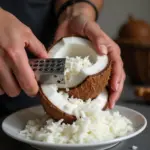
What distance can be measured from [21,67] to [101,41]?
20cm

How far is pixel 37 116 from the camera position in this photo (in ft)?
2.56

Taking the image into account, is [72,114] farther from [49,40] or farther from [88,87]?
[49,40]

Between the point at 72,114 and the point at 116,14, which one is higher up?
the point at 72,114

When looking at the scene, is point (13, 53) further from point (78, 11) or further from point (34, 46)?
point (78, 11)

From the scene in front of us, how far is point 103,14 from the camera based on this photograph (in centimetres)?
183

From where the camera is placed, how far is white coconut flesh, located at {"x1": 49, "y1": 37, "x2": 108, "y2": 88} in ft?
2.25

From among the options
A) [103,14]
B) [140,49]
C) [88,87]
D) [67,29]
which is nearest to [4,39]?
[88,87]

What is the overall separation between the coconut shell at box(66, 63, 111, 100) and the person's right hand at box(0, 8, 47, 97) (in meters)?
0.07

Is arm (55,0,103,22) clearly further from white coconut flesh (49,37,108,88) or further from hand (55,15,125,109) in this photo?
white coconut flesh (49,37,108,88)

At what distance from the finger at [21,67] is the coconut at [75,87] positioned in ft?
0.11

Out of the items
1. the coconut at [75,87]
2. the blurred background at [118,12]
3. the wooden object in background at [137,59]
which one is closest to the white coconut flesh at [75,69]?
the coconut at [75,87]

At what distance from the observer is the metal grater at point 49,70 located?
0.64m

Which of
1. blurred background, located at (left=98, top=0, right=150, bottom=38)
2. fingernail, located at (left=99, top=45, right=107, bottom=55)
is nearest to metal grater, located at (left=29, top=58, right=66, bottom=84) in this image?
fingernail, located at (left=99, top=45, right=107, bottom=55)

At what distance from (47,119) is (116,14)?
121 cm
